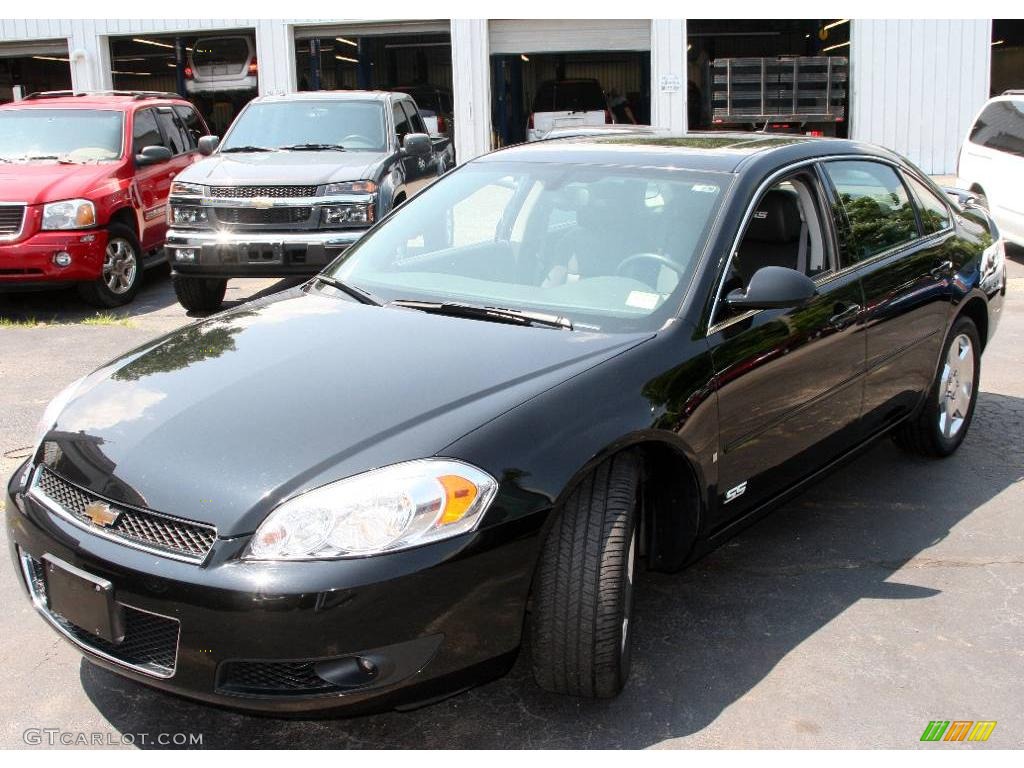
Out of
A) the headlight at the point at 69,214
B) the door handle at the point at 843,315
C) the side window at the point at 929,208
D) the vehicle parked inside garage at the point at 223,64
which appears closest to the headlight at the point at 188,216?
the headlight at the point at 69,214

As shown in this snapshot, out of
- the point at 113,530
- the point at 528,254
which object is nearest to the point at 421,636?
the point at 113,530

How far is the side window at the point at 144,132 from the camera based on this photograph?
10.5m

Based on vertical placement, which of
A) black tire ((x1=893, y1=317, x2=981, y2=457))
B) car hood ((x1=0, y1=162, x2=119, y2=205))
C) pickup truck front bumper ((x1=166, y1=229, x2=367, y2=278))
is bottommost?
black tire ((x1=893, y1=317, x2=981, y2=457))

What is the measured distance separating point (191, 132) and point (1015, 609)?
10.1 m

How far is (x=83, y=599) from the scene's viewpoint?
2889mm

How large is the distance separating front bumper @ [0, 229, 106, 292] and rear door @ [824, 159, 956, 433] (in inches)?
266

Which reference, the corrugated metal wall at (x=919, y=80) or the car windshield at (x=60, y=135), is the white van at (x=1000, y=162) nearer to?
the corrugated metal wall at (x=919, y=80)

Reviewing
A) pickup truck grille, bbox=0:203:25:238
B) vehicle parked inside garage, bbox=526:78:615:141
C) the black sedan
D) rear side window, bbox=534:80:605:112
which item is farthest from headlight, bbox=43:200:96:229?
rear side window, bbox=534:80:605:112

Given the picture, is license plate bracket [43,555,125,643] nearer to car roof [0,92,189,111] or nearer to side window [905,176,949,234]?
side window [905,176,949,234]

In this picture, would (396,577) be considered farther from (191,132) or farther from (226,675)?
(191,132)

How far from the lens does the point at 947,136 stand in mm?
17953

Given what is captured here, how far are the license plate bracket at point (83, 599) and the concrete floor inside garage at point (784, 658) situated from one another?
252 mm

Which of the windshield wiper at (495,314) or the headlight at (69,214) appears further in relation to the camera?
the headlight at (69,214)

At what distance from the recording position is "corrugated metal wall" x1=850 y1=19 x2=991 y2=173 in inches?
694
